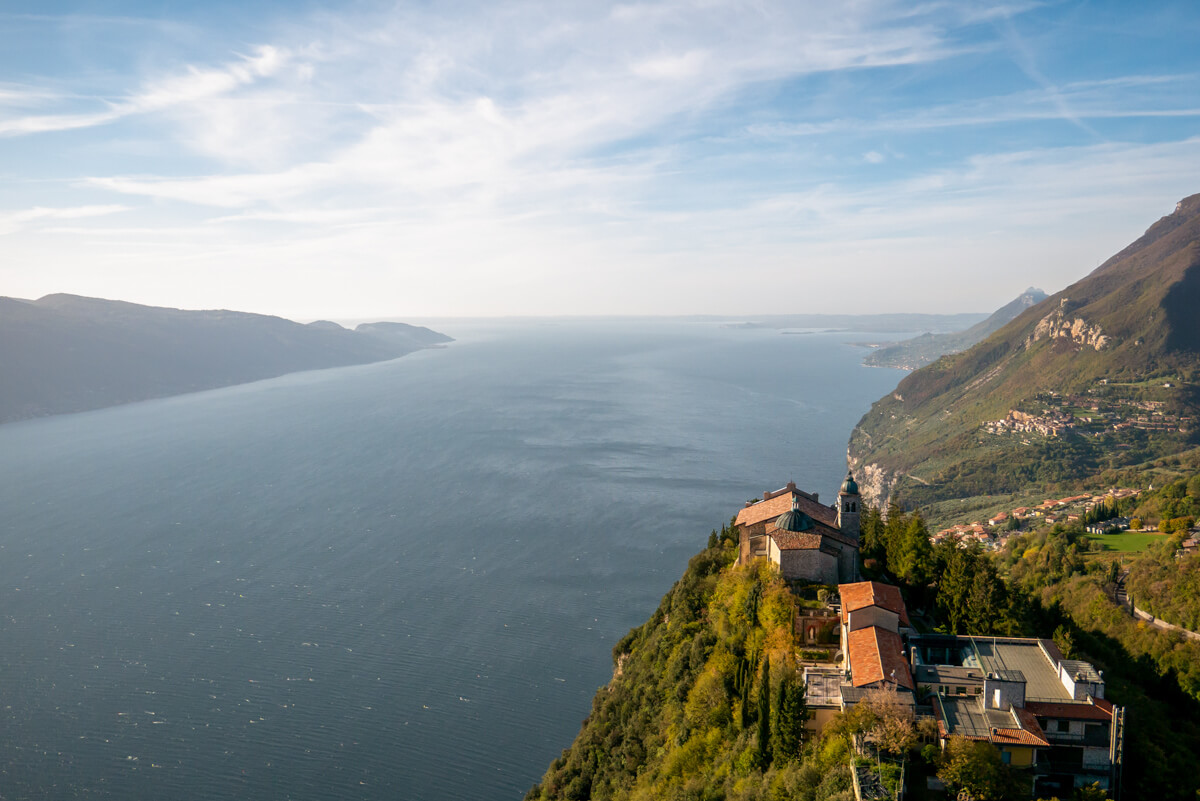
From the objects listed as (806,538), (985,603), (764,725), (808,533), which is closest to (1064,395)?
(985,603)

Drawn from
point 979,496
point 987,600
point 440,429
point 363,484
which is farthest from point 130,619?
point 979,496

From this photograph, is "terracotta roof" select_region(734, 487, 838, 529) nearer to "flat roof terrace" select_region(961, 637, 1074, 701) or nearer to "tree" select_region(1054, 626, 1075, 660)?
"tree" select_region(1054, 626, 1075, 660)

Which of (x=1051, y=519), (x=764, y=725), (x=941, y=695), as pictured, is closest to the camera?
(x=941, y=695)

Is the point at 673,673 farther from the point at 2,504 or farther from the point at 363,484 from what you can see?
the point at 2,504

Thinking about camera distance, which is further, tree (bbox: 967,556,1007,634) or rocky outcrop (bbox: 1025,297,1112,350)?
rocky outcrop (bbox: 1025,297,1112,350)

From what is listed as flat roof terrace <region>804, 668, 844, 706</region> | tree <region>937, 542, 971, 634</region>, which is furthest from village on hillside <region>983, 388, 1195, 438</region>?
flat roof terrace <region>804, 668, 844, 706</region>

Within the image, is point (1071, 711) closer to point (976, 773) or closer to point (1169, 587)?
point (976, 773)
